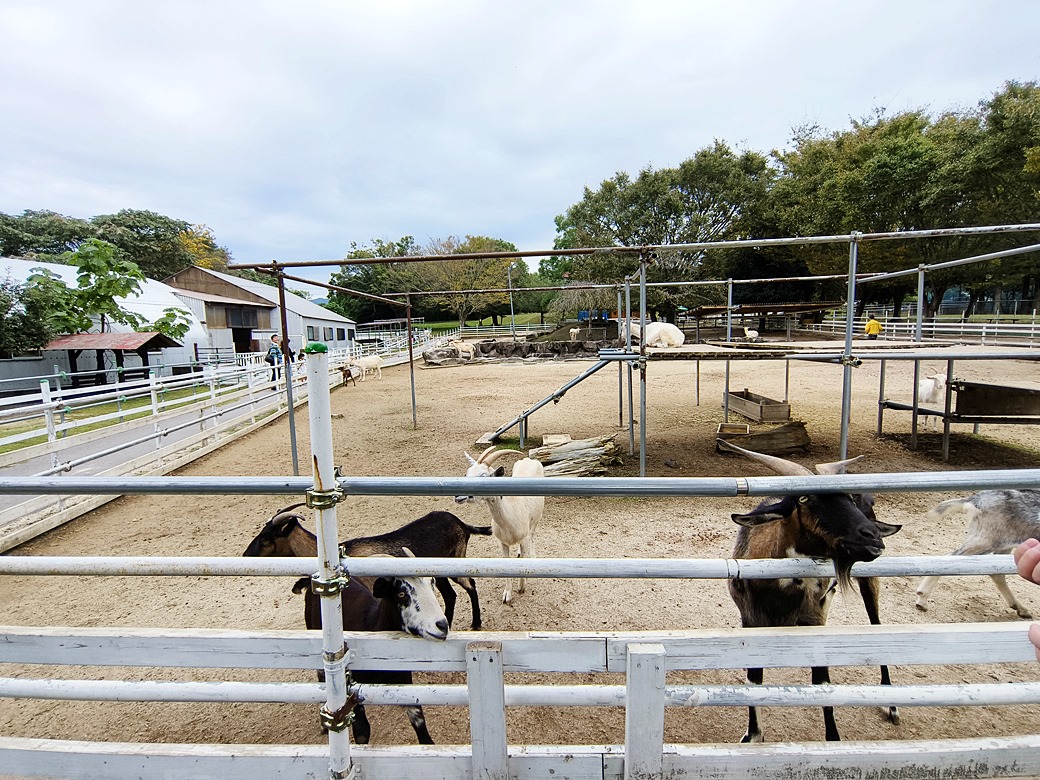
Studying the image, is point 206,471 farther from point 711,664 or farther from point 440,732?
point 711,664

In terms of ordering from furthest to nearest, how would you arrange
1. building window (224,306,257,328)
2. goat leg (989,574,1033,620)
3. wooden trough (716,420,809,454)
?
building window (224,306,257,328)
wooden trough (716,420,809,454)
goat leg (989,574,1033,620)

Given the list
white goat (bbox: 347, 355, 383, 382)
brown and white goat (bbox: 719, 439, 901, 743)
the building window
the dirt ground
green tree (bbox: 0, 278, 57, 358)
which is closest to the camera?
brown and white goat (bbox: 719, 439, 901, 743)

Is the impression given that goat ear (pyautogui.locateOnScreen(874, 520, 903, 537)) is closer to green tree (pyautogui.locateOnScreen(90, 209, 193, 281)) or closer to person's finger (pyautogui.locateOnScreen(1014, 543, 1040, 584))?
person's finger (pyautogui.locateOnScreen(1014, 543, 1040, 584))

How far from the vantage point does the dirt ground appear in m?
2.41

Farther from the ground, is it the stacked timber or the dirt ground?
the stacked timber

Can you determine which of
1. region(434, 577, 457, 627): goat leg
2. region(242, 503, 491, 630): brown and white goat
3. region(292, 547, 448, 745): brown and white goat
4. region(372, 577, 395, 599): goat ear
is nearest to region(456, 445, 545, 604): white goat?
region(242, 503, 491, 630): brown and white goat

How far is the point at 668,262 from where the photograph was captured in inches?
1195

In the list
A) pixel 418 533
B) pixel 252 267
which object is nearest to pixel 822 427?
pixel 418 533

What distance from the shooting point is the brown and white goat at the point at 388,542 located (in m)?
2.74

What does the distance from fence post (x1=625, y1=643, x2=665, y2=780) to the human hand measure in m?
0.77

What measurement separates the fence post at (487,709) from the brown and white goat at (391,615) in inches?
8.8

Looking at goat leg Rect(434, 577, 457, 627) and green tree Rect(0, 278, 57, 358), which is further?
green tree Rect(0, 278, 57, 358)

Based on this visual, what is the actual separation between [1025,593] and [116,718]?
5825mm

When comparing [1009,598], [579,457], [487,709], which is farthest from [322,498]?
[579,457]
